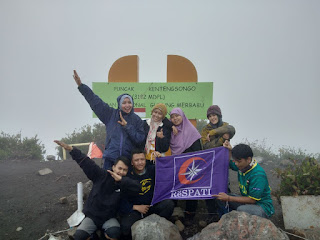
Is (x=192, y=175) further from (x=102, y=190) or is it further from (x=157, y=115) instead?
(x=102, y=190)

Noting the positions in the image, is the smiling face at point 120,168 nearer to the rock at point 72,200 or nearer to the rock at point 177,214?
the rock at point 177,214

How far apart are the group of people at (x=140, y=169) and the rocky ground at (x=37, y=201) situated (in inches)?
39.7

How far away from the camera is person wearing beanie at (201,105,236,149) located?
4797mm

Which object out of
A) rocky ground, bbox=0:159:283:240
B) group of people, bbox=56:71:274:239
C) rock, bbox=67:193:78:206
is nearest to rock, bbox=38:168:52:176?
rocky ground, bbox=0:159:283:240

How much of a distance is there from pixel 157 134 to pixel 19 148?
883cm

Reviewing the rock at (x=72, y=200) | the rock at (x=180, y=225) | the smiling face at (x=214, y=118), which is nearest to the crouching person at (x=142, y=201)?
the rock at (x=180, y=225)

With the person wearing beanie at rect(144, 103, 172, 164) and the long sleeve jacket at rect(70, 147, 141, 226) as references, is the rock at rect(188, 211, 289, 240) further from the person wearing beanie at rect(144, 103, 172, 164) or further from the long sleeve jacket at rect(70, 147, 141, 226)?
the person wearing beanie at rect(144, 103, 172, 164)

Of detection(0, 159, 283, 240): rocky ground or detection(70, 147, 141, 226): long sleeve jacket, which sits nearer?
detection(70, 147, 141, 226): long sleeve jacket

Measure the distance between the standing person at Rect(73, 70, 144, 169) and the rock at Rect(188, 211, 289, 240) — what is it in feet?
6.65

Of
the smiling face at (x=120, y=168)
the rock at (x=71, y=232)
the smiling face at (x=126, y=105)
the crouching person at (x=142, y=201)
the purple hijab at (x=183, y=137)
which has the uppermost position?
the smiling face at (x=126, y=105)

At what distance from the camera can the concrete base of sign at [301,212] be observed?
432cm

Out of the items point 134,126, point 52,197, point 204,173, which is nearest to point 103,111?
point 134,126

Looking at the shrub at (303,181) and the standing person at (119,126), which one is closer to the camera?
the shrub at (303,181)

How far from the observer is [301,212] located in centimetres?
439
